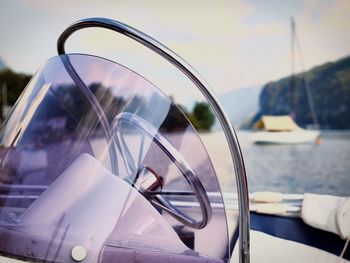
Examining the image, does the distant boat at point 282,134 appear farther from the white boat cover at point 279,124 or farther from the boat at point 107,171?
the boat at point 107,171

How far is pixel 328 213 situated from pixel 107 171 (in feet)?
1.66

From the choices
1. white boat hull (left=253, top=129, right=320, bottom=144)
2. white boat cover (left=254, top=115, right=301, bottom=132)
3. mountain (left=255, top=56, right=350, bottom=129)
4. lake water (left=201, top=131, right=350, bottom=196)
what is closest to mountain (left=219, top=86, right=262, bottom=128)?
mountain (left=255, top=56, right=350, bottom=129)

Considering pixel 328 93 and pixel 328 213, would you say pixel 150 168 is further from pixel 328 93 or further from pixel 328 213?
A: pixel 328 93

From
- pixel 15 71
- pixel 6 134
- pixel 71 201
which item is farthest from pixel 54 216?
pixel 15 71

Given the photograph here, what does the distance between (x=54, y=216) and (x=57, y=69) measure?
0.68ft

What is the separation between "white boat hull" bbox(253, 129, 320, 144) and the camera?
8841mm

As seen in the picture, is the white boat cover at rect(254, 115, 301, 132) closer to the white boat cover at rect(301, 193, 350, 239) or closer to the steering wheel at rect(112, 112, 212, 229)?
the white boat cover at rect(301, 193, 350, 239)

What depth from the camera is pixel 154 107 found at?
39 cm

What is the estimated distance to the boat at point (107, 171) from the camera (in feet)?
1.09

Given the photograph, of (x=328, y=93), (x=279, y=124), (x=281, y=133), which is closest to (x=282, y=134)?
(x=281, y=133)

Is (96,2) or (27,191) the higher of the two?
(96,2)

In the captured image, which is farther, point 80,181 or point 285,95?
point 285,95

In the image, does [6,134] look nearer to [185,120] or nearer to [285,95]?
[185,120]

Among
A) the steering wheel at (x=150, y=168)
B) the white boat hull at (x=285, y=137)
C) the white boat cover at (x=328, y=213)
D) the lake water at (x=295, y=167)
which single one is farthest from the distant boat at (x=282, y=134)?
the steering wheel at (x=150, y=168)
